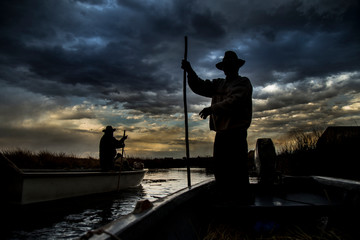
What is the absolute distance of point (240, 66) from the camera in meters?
3.67

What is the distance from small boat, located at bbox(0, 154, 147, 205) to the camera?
7.20 meters

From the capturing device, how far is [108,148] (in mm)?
11414

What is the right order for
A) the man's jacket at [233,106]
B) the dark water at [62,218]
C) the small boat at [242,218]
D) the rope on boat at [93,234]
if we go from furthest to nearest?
the dark water at [62,218] < the man's jacket at [233,106] < the small boat at [242,218] < the rope on boat at [93,234]

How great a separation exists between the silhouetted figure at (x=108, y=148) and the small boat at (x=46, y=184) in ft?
2.49

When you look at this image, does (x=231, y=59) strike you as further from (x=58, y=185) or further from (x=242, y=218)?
(x=58, y=185)

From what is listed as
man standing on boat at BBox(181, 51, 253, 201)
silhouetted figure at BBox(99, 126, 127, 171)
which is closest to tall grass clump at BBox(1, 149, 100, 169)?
silhouetted figure at BBox(99, 126, 127, 171)

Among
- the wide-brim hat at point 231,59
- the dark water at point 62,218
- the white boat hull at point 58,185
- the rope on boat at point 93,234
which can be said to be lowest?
the dark water at point 62,218

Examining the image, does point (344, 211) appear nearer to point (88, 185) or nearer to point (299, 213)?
point (299, 213)

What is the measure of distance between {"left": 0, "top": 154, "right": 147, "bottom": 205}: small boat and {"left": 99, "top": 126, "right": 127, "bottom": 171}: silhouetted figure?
0.76m

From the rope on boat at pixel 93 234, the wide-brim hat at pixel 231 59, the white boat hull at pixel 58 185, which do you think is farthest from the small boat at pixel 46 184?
the rope on boat at pixel 93 234

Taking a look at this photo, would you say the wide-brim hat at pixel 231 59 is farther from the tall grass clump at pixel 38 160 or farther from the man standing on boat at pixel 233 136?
the tall grass clump at pixel 38 160

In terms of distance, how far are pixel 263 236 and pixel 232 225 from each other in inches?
14.6

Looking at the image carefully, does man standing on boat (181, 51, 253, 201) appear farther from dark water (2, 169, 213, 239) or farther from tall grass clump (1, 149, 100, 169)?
tall grass clump (1, 149, 100, 169)

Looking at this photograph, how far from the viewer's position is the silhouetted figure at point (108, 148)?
11.3 metres
